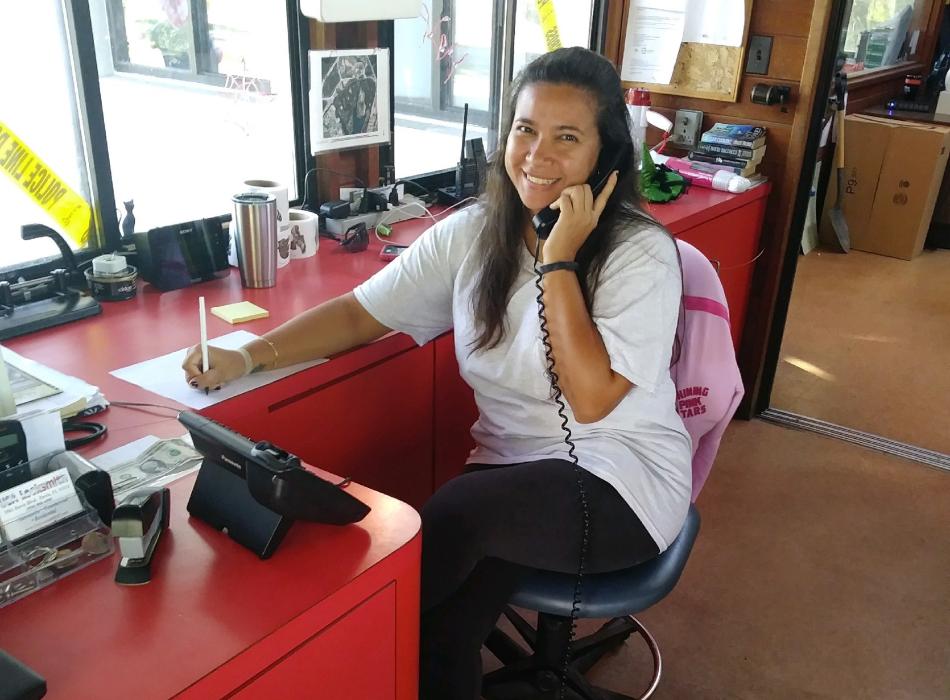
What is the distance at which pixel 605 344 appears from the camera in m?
1.32

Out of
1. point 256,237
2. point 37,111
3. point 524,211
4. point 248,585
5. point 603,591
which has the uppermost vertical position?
point 37,111

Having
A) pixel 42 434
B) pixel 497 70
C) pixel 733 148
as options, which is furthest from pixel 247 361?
pixel 733 148

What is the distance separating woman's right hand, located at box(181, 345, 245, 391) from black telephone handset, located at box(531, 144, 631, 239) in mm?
547

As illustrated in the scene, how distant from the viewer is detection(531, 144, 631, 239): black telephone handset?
1406 mm

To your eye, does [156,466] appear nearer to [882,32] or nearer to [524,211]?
[524,211]

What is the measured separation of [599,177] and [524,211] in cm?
16

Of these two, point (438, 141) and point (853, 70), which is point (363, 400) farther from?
point (853, 70)

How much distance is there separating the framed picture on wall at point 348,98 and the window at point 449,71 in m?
0.12

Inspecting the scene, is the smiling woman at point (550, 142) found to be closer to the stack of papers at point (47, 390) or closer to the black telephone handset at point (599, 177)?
the black telephone handset at point (599, 177)

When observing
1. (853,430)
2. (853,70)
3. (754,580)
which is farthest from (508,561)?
(853,70)

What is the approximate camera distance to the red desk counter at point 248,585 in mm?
771

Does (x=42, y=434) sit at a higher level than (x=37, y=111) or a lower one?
lower

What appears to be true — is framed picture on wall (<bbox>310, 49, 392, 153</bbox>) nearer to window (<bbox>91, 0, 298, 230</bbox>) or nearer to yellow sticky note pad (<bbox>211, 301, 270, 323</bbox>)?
window (<bbox>91, 0, 298, 230</bbox>)

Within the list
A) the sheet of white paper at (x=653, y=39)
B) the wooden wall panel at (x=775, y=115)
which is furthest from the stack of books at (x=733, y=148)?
the sheet of white paper at (x=653, y=39)
